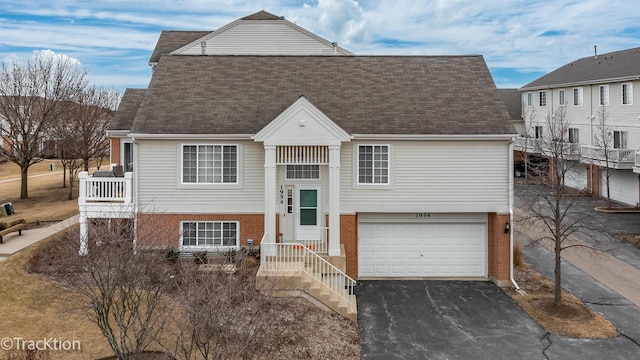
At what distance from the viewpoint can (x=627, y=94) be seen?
32.9 m

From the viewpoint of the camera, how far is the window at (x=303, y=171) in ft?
59.0

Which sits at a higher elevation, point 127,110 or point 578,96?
point 578,96

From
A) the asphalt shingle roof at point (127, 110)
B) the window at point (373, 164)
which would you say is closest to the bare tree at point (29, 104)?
the asphalt shingle roof at point (127, 110)

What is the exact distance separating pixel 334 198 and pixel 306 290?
12.0 feet

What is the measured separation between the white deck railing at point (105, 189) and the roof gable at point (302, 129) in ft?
18.0

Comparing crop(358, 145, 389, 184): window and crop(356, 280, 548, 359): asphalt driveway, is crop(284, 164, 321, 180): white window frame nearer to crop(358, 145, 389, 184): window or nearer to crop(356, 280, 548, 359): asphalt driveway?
crop(358, 145, 389, 184): window

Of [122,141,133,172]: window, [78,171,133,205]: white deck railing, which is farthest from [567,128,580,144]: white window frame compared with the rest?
[78,171,133,205]: white deck railing

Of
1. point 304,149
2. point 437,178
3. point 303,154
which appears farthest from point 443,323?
point 304,149

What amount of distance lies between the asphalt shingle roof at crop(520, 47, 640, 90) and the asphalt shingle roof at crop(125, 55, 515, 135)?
20.7 metres

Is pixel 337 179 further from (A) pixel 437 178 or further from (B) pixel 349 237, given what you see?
(A) pixel 437 178

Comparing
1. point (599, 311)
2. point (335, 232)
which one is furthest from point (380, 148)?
point (599, 311)

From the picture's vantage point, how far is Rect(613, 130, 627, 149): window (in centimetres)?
3322

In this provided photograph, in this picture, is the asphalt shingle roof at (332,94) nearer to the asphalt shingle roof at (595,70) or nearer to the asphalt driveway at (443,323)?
the asphalt driveway at (443,323)

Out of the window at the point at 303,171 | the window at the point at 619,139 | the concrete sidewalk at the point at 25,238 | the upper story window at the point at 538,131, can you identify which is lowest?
the concrete sidewalk at the point at 25,238
